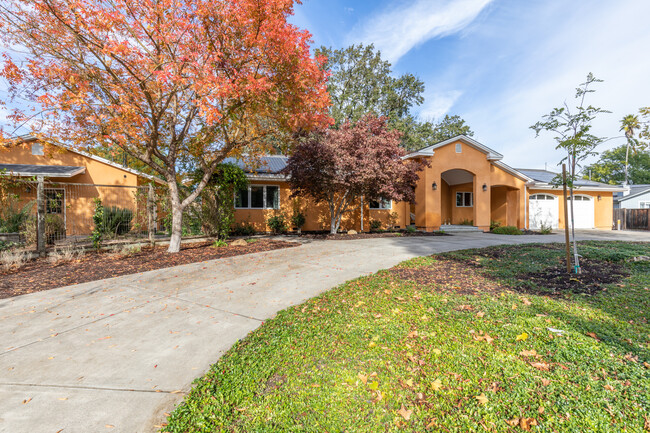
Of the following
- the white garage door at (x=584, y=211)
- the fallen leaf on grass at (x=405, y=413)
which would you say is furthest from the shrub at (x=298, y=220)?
the white garage door at (x=584, y=211)

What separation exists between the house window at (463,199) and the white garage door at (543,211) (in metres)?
3.42

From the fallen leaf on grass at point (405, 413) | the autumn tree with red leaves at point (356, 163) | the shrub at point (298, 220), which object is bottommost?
the fallen leaf on grass at point (405, 413)

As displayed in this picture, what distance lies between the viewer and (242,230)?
44.5 ft

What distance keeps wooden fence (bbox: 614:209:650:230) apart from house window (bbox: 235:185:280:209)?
897 inches

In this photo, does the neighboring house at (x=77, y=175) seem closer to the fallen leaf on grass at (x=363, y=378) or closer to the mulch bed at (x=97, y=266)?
the mulch bed at (x=97, y=266)

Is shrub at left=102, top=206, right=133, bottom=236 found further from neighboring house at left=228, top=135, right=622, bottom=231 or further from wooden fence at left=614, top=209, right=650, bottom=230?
wooden fence at left=614, top=209, right=650, bottom=230

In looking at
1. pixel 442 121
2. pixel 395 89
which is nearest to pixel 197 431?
pixel 395 89

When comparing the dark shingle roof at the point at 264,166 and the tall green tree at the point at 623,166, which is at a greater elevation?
the tall green tree at the point at 623,166

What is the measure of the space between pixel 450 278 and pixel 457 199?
50.9ft

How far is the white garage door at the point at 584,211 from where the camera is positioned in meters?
18.4

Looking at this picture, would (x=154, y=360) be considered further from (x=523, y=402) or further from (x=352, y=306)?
(x=523, y=402)

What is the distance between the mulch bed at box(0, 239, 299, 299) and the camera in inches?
207

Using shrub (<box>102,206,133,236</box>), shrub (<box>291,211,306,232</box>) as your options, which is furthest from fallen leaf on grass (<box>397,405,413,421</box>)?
shrub (<box>291,211,306,232</box>)

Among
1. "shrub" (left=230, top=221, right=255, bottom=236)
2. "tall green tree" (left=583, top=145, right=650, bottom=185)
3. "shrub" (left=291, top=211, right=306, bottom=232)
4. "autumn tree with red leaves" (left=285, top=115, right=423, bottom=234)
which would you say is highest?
"tall green tree" (left=583, top=145, right=650, bottom=185)
